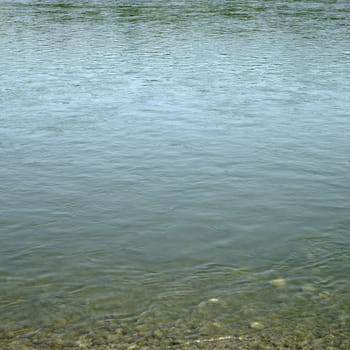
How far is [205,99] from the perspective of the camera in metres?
20.8

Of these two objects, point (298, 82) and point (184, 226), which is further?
point (298, 82)

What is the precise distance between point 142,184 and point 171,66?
14.1 meters

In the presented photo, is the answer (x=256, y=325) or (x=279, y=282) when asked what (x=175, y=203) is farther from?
(x=256, y=325)

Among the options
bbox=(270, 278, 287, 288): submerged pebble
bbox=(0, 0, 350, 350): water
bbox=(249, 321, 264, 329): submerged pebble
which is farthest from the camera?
bbox=(270, 278, 287, 288): submerged pebble

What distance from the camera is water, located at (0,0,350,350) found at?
27.5 feet

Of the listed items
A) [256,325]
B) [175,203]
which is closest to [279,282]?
[256,325]

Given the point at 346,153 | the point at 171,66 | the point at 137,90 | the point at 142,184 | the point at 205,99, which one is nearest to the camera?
the point at 142,184

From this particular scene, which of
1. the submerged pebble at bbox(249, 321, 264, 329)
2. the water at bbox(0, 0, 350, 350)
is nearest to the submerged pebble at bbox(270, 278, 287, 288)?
the water at bbox(0, 0, 350, 350)

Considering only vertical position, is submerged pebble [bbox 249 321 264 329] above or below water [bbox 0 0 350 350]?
above

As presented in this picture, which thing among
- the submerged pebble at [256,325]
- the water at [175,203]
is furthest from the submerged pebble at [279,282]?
the submerged pebble at [256,325]

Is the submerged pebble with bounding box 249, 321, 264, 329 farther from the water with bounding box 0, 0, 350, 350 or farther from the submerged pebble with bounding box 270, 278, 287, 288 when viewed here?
the submerged pebble with bounding box 270, 278, 287, 288

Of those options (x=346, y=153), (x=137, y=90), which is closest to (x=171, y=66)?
(x=137, y=90)

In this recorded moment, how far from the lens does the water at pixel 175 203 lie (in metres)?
8.39

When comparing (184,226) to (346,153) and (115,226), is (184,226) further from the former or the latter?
(346,153)
